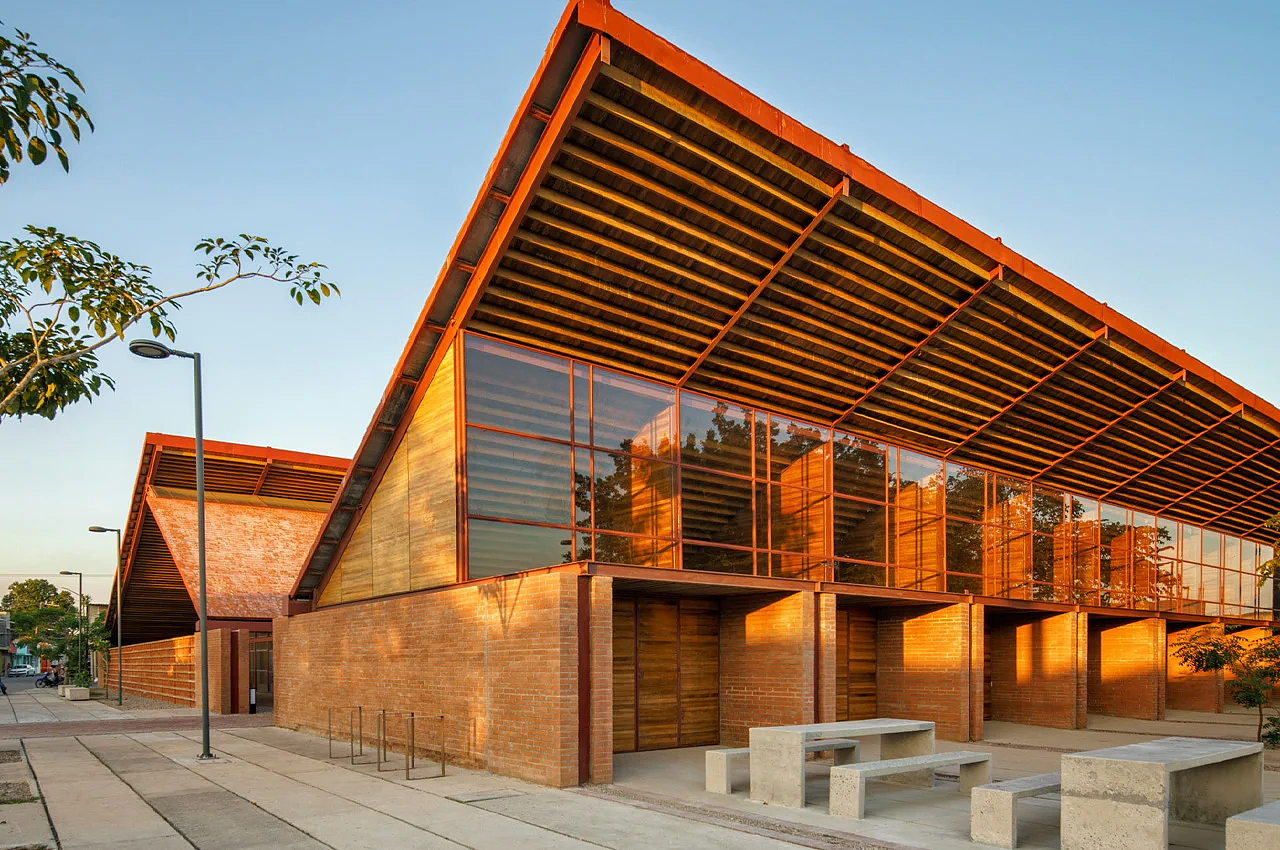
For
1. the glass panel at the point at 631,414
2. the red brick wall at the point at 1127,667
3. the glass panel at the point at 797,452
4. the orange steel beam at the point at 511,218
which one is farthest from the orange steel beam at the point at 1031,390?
the orange steel beam at the point at 511,218

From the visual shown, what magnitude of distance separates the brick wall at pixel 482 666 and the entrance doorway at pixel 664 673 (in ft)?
10.8

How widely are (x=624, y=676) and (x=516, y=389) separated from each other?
5594mm

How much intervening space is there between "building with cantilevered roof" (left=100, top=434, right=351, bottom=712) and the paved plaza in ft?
34.4

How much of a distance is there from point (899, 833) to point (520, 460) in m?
8.15

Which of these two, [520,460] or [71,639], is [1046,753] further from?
[71,639]

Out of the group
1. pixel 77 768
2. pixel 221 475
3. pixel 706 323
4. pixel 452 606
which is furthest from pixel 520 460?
pixel 221 475

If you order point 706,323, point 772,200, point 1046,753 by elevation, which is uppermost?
point 772,200

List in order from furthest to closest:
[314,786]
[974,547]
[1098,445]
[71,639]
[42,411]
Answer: [71,639] < [1098,445] < [974,547] < [314,786] < [42,411]

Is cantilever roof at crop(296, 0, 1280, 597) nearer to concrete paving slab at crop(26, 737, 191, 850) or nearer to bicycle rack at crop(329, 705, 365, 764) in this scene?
bicycle rack at crop(329, 705, 365, 764)

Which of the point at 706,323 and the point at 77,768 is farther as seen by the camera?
the point at 706,323

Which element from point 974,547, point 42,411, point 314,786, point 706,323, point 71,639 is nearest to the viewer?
point 42,411

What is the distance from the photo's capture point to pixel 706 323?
55.3 ft

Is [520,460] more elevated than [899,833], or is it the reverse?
[520,460]

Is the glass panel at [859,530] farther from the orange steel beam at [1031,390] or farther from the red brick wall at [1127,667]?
the red brick wall at [1127,667]
